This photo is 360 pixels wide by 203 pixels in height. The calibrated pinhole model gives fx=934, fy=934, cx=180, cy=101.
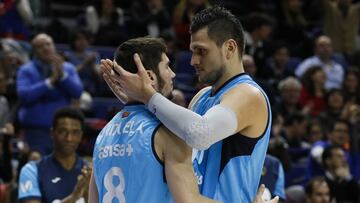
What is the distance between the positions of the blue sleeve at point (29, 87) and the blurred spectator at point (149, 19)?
361 cm

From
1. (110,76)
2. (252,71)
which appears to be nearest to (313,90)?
(252,71)

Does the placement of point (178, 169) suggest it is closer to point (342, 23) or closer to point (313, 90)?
point (313, 90)

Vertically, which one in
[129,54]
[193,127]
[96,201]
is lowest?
[96,201]

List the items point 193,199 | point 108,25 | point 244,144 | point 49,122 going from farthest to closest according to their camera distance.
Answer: point 108,25 → point 49,122 → point 244,144 → point 193,199

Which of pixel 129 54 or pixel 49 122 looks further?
pixel 49 122

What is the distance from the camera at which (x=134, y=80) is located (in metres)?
4.46

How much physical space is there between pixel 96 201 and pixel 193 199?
2.40 feet

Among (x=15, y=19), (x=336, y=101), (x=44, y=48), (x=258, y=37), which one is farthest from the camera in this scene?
(x=258, y=37)

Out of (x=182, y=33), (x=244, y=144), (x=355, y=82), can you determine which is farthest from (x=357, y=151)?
(x=244, y=144)

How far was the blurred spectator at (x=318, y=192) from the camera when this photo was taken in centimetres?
952

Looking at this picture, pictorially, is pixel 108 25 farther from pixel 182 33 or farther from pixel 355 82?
A: pixel 355 82

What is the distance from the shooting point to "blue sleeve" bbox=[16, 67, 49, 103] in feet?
32.6

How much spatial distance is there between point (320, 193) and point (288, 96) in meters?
3.14

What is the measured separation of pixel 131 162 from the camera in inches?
177
